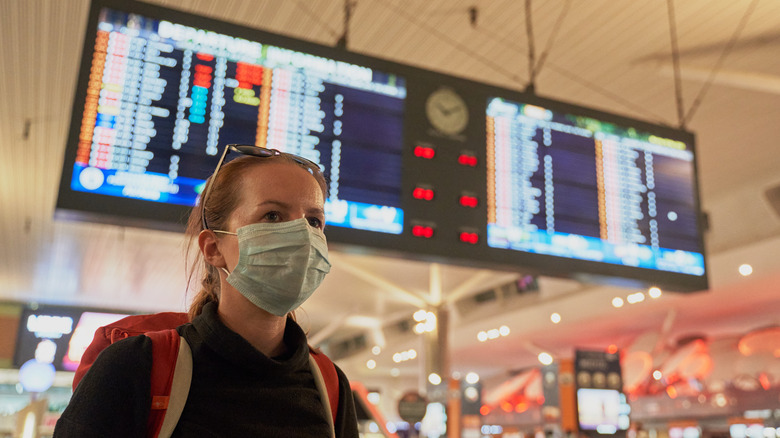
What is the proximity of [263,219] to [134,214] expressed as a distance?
8.16 ft

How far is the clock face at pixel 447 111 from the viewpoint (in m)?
4.88

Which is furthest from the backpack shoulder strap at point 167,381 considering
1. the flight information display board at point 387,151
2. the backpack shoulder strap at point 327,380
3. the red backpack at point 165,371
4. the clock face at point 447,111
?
the clock face at point 447,111

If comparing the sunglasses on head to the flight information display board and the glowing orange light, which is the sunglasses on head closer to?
the flight information display board

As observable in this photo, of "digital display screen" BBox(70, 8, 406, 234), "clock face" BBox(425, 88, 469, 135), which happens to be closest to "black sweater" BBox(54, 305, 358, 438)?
"digital display screen" BBox(70, 8, 406, 234)

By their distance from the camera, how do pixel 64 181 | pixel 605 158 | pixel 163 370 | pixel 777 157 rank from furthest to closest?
1. pixel 777 157
2. pixel 605 158
3. pixel 64 181
4. pixel 163 370

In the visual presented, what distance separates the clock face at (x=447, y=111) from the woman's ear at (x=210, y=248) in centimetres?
345

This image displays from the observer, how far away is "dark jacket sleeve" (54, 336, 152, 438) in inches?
45.5

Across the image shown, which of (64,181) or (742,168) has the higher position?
(742,168)

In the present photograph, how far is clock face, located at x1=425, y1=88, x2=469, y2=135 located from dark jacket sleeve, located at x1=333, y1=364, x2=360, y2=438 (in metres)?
3.45

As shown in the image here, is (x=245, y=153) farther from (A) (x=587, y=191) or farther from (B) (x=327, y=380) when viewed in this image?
(A) (x=587, y=191)

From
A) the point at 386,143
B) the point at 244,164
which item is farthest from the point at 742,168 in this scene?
the point at 244,164

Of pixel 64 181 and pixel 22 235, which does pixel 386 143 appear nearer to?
pixel 64 181

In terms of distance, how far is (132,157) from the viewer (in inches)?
150

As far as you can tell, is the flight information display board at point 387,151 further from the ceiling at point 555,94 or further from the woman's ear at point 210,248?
the woman's ear at point 210,248
